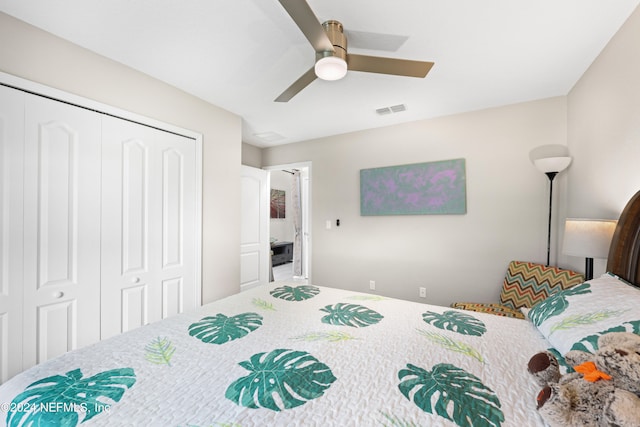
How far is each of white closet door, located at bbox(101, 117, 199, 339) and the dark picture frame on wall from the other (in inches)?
169

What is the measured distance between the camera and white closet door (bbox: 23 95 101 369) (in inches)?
68.7

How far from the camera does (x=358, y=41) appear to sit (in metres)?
1.86

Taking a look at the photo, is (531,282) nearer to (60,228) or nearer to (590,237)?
(590,237)

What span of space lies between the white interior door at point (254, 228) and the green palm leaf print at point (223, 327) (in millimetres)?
2203

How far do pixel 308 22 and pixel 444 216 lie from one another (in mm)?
2589

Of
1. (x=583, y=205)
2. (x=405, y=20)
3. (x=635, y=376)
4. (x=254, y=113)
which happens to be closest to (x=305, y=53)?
(x=405, y=20)

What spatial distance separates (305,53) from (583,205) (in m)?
2.53

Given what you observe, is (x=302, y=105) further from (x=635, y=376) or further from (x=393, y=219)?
(x=635, y=376)

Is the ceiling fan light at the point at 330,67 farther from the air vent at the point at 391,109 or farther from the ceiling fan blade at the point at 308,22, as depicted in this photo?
the air vent at the point at 391,109

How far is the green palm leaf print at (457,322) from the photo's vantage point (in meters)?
1.42

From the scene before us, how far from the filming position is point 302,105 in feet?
9.58

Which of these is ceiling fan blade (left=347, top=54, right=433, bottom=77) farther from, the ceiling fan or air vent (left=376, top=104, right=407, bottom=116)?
air vent (left=376, top=104, right=407, bottom=116)

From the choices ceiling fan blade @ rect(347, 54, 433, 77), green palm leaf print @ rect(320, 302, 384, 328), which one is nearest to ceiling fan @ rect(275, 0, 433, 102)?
ceiling fan blade @ rect(347, 54, 433, 77)

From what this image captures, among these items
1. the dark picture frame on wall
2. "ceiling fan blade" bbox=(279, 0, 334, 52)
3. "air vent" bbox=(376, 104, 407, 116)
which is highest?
"air vent" bbox=(376, 104, 407, 116)
